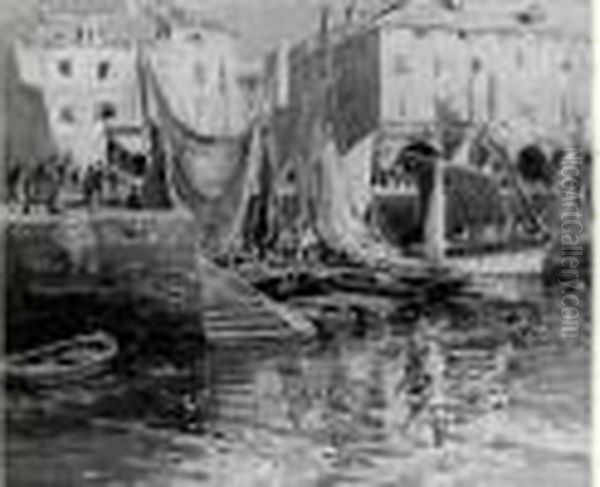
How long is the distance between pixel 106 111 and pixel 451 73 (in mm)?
507

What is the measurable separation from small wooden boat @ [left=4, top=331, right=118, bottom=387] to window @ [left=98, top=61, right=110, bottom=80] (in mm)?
375

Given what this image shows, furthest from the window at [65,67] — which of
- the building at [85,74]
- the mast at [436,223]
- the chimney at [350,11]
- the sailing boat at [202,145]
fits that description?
the mast at [436,223]

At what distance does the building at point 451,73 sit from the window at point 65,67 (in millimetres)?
294

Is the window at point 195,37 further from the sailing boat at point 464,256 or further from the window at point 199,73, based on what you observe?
the sailing boat at point 464,256

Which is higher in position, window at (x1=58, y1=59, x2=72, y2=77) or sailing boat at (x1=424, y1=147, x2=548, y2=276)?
window at (x1=58, y1=59, x2=72, y2=77)

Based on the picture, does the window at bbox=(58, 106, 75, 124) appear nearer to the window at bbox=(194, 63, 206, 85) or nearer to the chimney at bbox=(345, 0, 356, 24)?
the window at bbox=(194, 63, 206, 85)

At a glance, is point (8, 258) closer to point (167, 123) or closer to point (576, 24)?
point (167, 123)

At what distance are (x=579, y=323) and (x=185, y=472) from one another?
0.61 m

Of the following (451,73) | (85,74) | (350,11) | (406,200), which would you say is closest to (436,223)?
(406,200)

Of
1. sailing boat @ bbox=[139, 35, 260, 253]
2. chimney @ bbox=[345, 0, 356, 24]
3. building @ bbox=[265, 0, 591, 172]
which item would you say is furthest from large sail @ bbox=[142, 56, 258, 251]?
chimney @ bbox=[345, 0, 356, 24]

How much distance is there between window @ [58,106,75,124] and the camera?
1.55 meters

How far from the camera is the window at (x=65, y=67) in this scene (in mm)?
1557

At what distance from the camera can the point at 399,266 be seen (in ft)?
5.22

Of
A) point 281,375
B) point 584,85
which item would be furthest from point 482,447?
point 584,85
